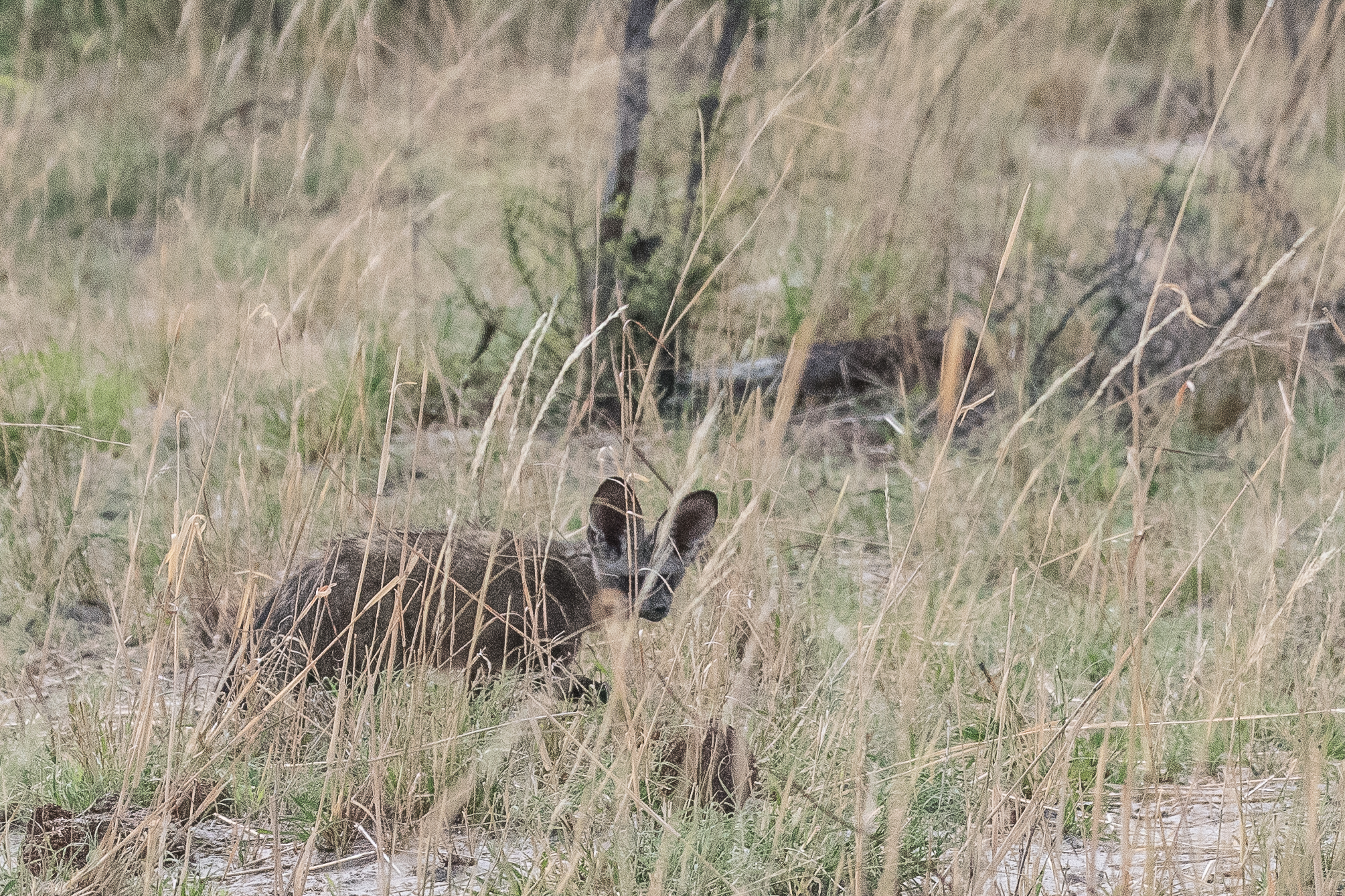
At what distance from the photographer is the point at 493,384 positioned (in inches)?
195

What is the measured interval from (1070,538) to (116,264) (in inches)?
190

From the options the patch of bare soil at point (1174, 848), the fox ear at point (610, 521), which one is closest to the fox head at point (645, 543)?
the fox ear at point (610, 521)

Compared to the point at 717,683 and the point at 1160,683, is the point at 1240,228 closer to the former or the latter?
the point at 1160,683

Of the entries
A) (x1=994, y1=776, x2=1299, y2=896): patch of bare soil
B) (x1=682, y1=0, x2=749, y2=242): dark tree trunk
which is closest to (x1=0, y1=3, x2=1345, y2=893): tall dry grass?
(x1=994, y1=776, x2=1299, y2=896): patch of bare soil

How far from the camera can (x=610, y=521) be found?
3104 mm

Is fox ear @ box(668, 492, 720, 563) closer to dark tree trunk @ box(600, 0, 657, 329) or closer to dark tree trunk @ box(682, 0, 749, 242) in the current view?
dark tree trunk @ box(600, 0, 657, 329)

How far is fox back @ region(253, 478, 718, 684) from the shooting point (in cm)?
287

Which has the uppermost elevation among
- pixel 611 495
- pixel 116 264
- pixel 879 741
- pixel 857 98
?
pixel 857 98

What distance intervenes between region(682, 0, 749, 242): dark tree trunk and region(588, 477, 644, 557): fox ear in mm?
1882

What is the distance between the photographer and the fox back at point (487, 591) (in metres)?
2.87

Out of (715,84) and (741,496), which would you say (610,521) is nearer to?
(741,496)

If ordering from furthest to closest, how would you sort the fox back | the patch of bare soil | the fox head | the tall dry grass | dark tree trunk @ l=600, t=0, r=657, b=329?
dark tree trunk @ l=600, t=0, r=657, b=329
the fox head
the fox back
the tall dry grass
the patch of bare soil

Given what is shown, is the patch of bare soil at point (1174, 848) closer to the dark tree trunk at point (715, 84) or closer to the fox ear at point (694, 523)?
the fox ear at point (694, 523)

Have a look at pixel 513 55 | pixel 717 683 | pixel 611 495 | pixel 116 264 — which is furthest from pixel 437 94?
pixel 513 55
